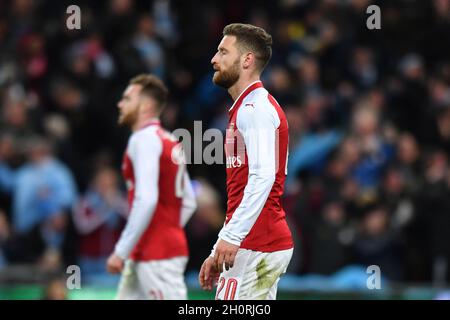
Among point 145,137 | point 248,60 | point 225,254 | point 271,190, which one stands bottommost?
point 225,254

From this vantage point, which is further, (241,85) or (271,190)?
(241,85)

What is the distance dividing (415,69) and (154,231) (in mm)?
7431

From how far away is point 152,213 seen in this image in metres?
8.12

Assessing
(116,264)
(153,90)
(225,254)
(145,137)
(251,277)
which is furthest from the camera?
(153,90)

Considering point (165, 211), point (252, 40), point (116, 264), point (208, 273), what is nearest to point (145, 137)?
point (165, 211)

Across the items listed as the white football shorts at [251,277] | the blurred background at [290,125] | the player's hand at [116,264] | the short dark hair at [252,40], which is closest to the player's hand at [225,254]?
the white football shorts at [251,277]

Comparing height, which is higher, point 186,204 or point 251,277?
point 186,204

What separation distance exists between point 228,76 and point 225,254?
1175mm

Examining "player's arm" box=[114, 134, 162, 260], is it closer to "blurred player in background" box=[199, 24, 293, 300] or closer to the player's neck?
"blurred player in background" box=[199, 24, 293, 300]

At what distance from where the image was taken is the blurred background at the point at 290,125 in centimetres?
1243

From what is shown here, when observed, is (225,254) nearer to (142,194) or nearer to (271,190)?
(271,190)

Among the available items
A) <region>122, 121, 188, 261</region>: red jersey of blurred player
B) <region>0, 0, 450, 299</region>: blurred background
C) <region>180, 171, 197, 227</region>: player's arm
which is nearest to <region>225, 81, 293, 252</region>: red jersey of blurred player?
<region>122, 121, 188, 261</region>: red jersey of blurred player

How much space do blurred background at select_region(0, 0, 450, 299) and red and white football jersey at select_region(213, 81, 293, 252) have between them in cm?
446

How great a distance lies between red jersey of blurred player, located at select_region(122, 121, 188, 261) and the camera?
8258 mm
